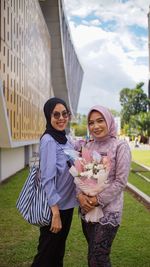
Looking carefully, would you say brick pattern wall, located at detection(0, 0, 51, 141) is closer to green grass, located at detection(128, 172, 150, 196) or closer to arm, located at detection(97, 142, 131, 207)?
green grass, located at detection(128, 172, 150, 196)

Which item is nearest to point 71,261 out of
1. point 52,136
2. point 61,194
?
point 61,194

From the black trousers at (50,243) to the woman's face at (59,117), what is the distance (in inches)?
25.6

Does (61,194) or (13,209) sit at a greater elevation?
(61,194)

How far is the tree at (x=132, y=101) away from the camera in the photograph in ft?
213

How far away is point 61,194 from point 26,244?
2.47 m

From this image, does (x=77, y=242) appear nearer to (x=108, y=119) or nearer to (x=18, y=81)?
(x=108, y=119)

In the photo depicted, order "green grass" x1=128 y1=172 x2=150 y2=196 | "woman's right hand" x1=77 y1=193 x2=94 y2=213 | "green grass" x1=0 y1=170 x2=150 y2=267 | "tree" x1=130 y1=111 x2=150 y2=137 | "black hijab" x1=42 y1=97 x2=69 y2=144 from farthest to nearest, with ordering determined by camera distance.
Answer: "tree" x1=130 y1=111 x2=150 y2=137 → "green grass" x1=128 y1=172 x2=150 y2=196 → "green grass" x1=0 y1=170 x2=150 y2=267 → "black hijab" x1=42 y1=97 x2=69 y2=144 → "woman's right hand" x1=77 y1=193 x2=94 y2=213

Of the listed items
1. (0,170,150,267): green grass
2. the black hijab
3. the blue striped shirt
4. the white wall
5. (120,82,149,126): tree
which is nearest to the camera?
the blue striped shirt

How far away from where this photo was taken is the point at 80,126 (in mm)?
91625

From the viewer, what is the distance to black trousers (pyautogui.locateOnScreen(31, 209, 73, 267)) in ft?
9.98

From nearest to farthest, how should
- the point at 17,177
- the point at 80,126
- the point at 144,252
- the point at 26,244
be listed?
the point at 144,252 < the point at 26,244 < the point at 17,177 < the point at 80,126

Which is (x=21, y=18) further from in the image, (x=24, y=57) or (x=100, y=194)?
(x=100, y=194)

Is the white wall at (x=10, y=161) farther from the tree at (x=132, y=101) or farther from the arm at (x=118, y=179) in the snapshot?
the tree at (x=132, y=101)

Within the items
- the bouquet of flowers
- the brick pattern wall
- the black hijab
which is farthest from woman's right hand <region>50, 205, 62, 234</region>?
the brick pattern wall
